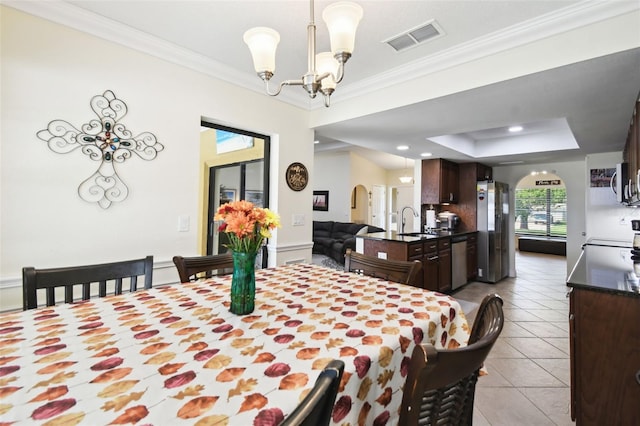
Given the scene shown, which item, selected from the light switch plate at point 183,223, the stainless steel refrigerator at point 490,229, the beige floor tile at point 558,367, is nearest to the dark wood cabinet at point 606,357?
the beige floor tile at point 558,367

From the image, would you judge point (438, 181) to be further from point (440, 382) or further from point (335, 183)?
point (440, 382)

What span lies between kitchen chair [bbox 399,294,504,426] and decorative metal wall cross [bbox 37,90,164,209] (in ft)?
7.10

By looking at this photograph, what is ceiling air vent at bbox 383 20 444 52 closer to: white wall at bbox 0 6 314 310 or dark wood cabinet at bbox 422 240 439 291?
white wall at bbox 0 6 314 310

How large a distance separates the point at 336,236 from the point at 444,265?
3337 mm

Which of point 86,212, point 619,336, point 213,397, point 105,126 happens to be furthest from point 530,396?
point 105,126

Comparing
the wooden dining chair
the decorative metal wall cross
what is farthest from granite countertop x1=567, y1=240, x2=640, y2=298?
the decorative metal wall cross

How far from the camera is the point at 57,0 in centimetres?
171

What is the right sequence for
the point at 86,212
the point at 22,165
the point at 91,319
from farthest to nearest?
the point at 86,212, the point at 22,165, the point at 91,319

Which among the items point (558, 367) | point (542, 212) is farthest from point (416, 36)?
point (542, 212)

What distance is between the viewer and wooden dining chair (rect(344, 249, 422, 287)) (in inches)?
66.3

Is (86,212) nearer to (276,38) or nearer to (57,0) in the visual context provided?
(57,0)

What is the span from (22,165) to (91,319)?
1268mm

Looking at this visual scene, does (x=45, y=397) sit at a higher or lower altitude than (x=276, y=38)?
lower

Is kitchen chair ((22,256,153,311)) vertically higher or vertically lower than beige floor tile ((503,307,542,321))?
higher
